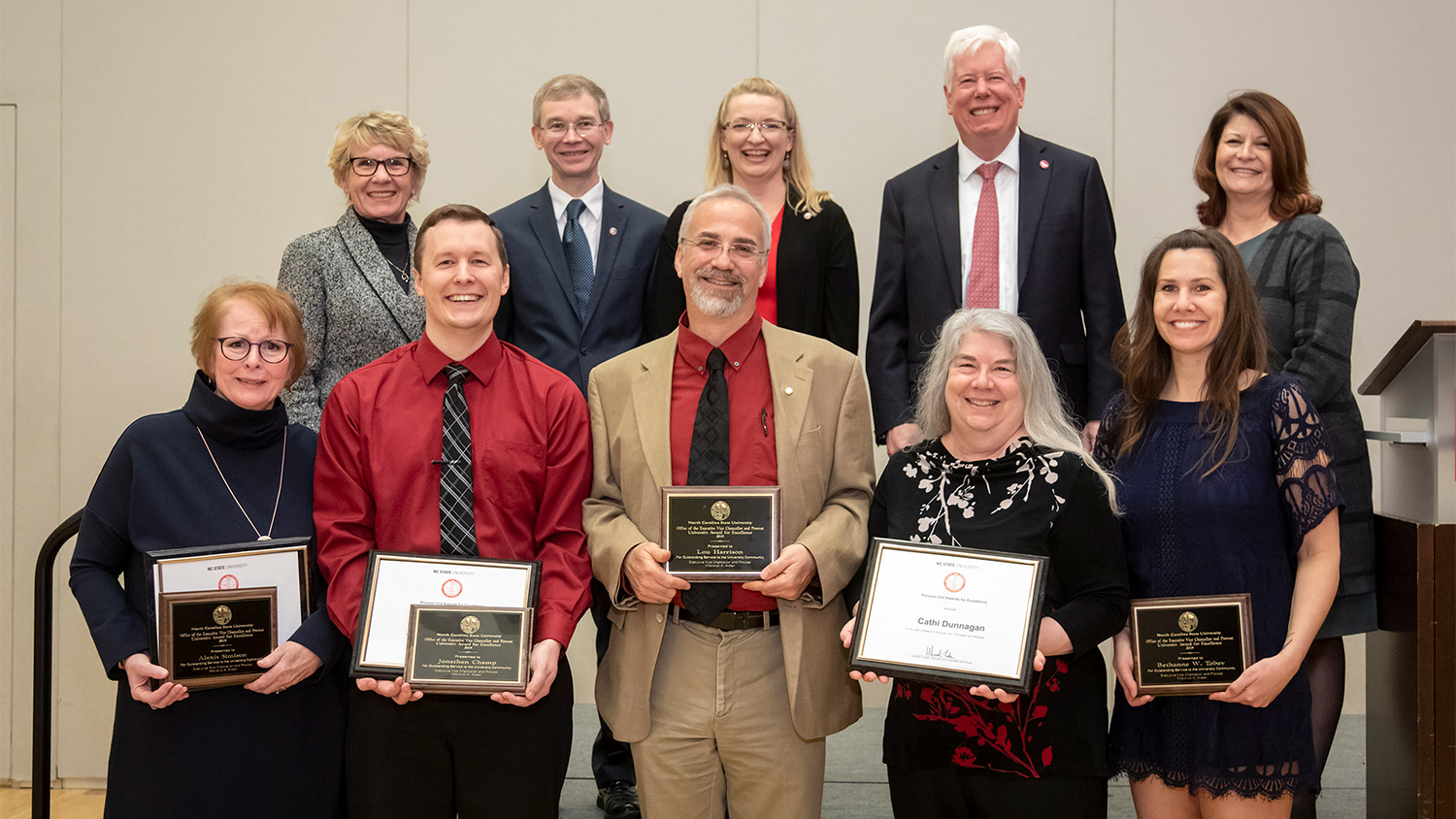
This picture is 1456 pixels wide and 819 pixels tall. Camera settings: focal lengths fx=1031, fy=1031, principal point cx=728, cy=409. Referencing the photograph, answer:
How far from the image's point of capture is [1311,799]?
3.00m

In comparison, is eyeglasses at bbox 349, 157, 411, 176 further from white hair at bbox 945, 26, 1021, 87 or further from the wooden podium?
the wooden podium

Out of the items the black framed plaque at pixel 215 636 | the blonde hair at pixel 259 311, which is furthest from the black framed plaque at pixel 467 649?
the blonde hair at pixel 259 311

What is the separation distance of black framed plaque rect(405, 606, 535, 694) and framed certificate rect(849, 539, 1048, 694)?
0.75m

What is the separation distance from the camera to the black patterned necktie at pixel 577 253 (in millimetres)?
3407

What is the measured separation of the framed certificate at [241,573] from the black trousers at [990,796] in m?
1.49

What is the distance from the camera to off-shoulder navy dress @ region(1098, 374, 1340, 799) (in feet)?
7.81

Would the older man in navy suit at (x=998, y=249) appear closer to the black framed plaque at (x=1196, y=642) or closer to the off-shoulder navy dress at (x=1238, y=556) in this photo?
the off-shoulder navy dress at (x=1238, y=556)

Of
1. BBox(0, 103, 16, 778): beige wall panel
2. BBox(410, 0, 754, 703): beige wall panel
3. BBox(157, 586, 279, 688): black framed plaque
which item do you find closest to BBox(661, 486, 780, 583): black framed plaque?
BBox(157, 586, 279, 688): black framed plaque

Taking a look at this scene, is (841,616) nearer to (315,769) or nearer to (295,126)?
(315,769)

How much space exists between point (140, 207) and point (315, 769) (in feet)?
12.5

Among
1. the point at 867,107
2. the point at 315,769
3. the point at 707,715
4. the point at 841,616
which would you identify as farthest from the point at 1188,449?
the point at 867,107

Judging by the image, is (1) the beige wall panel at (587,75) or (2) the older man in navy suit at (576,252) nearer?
(2) the older man in navy suit at (576,252)

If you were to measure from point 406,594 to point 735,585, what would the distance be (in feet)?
2.62

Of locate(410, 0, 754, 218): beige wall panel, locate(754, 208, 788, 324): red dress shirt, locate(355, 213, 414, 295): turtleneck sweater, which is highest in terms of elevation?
locate(410, 0, 754, 218): beige wall panel
